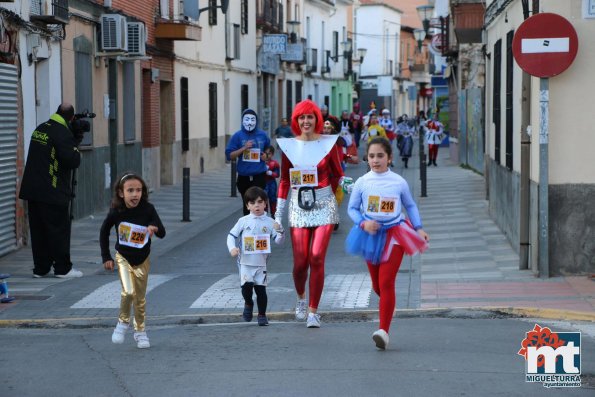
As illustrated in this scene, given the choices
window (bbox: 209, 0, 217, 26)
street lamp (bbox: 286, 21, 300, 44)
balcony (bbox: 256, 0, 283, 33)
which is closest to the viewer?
window (bbox: 209, 0, 217, 26)

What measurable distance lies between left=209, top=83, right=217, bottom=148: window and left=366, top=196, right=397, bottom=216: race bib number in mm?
25502

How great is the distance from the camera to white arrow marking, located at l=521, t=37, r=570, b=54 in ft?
38.7

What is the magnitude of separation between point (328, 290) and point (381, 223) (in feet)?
10.4

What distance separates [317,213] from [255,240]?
546 millimetres

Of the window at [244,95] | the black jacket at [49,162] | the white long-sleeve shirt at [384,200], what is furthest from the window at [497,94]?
the window at [244,95]

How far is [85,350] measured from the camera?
882cm

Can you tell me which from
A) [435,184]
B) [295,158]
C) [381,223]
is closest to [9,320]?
[295,158]

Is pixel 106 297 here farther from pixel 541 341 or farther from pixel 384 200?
pixel 541 341

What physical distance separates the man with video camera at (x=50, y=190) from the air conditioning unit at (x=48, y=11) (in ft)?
13.0

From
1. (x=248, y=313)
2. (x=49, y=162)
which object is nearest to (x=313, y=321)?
(x=248, y=313)

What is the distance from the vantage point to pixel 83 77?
2045 cm

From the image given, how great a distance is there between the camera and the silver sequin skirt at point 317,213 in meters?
9.73

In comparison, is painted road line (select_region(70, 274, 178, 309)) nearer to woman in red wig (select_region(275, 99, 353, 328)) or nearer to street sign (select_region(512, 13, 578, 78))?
woman in red wig (select_region(275, 99, 353, 328))

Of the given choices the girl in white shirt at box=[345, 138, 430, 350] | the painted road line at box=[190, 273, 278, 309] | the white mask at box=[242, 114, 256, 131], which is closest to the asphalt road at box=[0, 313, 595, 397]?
the girl in white shirt at box=[345, 138, 430, 350]
